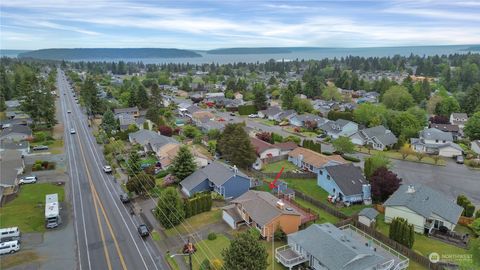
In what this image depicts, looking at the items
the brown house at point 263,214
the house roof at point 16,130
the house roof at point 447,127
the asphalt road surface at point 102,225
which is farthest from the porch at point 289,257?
the house roof at point 16,130

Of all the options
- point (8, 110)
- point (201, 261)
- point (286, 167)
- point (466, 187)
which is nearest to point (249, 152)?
point (286, 167)

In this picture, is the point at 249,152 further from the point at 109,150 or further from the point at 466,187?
the point at 466,187

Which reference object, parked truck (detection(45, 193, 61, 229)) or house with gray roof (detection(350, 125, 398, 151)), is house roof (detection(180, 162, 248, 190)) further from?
house with gray roof (detection(350, 125, 398, 151))

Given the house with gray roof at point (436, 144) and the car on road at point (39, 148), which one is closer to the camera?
the house with gray roof at point (436, 144)

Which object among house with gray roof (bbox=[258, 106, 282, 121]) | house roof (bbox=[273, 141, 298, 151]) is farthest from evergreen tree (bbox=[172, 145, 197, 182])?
house with gray roof (bbox=[258, 106, 282, 121])

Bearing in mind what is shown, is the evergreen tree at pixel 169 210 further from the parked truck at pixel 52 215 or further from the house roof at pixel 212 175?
the parked truck at pixel 52 215

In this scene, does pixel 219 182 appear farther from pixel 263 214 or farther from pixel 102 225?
pixel 102 225
